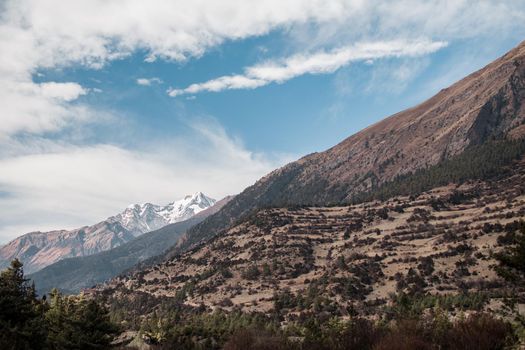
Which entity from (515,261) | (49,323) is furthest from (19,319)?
(515,261)

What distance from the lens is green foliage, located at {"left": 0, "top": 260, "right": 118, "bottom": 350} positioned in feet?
131

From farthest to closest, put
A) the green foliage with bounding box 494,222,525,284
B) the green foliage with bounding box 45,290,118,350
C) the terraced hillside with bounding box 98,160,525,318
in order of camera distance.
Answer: the terraced hillside with bounding box 98,160,525,318 < the green foliage with bounding box 45,290,118,350 < the green foliage with bounding box 494,222,525,284

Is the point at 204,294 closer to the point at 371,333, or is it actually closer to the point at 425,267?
the point at 425,267

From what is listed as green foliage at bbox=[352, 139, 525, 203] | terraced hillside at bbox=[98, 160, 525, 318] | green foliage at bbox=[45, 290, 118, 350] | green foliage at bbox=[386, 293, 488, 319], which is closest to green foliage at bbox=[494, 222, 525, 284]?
green foliage at bbox=[45, 290, 118, 350]

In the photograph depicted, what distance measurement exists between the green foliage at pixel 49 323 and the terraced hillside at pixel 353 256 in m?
36.5

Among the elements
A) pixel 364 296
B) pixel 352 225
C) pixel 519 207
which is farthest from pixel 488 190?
pixel 364 296

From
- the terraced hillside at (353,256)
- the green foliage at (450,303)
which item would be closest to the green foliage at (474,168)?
the terraced hillside at (353,256)

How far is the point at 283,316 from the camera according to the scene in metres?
93.2

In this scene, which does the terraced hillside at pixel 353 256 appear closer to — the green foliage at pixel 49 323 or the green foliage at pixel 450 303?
the green foliage at pixel 450 303

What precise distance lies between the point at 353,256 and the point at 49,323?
86569 mm

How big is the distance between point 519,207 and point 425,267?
3818 centimetres

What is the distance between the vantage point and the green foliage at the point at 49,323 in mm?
40028

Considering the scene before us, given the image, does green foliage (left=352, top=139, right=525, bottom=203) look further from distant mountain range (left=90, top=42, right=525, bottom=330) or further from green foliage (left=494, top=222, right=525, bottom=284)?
green foliage (left=494, top=222, right=525, bottom=284)

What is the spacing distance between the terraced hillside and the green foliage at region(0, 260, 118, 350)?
36.5 m
